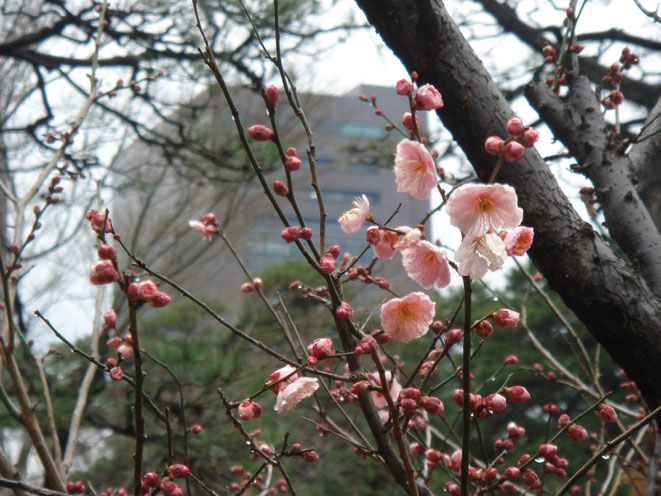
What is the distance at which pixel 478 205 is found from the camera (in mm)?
581

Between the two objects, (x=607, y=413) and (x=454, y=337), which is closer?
(x=454, y=337)

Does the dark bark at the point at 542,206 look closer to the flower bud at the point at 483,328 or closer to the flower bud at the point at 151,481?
the flower bud at the point at 483,328

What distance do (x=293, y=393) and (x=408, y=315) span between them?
17 centimetres

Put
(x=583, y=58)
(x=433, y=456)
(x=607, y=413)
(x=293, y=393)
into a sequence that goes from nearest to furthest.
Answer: (x=293, y=393) → (x=607, y=413) → (x=433, y=456) → (x=583, y=58)

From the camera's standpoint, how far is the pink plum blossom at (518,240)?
2.21 ft

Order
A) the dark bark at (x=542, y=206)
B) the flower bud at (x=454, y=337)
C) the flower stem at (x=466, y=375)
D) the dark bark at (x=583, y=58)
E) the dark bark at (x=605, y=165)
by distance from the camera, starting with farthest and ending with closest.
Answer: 1. the dark bark at (x=583, y=58)
2. the dark bark at (x=605, y=165)
3. the dark bark at (x=542, y=206)
4. the flower bud at (x=454, y=337)
5. the flower stem at (x=466, y=375)

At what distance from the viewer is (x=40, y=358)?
1259 mm

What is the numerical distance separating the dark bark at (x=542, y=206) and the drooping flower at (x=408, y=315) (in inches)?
14.3

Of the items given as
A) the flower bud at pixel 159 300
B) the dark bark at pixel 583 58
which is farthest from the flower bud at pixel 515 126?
the dark bark at pixel 583 58

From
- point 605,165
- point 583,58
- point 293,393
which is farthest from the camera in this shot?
point 583,58

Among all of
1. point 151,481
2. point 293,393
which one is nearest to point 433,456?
point 293,393

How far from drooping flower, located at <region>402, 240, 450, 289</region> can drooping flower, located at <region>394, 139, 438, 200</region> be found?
6cm

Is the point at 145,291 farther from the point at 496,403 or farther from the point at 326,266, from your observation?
the point at 496,403

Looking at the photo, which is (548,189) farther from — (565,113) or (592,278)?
(565,113)
